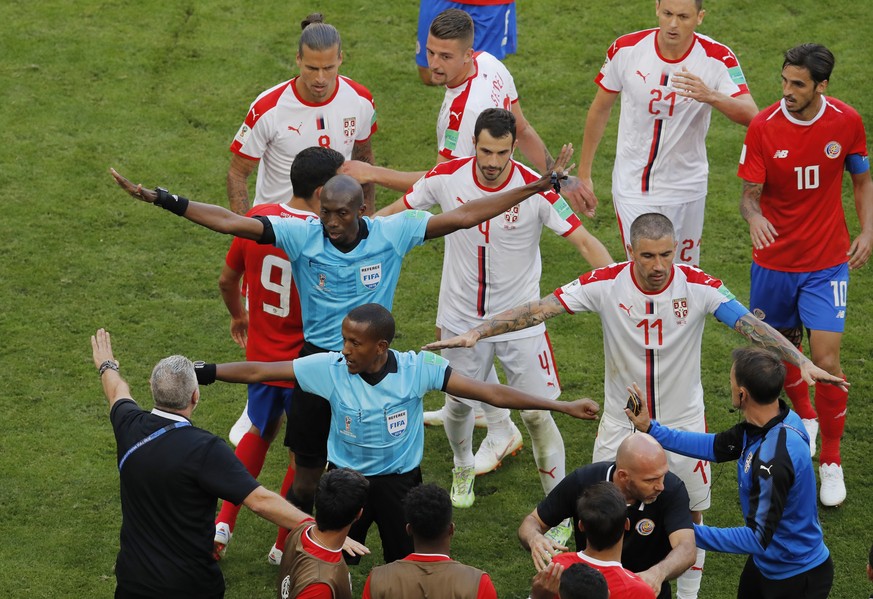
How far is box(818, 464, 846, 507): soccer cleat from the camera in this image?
7.65 metres

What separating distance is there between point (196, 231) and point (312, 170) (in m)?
4.17

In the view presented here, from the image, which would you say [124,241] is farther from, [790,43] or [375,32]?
[790,43]

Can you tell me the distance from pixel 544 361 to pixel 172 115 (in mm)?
6258

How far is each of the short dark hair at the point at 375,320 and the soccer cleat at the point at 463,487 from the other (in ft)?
7.60

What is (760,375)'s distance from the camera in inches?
218

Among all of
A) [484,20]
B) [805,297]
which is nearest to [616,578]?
[805,297]

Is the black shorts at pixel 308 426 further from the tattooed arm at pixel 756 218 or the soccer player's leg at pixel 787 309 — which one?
the soccer player's leg at pixel 787 309

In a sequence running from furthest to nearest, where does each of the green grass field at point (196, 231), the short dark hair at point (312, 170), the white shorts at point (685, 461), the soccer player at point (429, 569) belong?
1. the green grass field at point (196, 231)
2. the short dark hair at point (312, 170)
3. the white shorts at point (685, 461)
4. the soccer player at point (429, 569)

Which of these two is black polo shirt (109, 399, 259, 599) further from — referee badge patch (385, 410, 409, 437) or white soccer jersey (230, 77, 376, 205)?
white soccer jersey (230, 77, 376, 205)

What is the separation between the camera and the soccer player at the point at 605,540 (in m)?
4.83

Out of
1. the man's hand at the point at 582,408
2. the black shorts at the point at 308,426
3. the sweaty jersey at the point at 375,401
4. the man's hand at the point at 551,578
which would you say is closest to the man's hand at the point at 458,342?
the sweaty jersey at the point at 375,401

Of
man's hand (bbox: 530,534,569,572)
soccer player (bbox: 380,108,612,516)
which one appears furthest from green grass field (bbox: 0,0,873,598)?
man's hand (bbox: 530,534,569,572)

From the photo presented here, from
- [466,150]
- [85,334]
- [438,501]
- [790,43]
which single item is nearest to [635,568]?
[438,501]

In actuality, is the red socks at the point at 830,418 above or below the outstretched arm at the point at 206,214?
below
